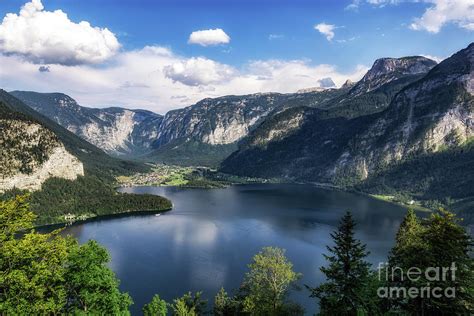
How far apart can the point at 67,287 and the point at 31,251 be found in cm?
653

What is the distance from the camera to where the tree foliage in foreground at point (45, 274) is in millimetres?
26781

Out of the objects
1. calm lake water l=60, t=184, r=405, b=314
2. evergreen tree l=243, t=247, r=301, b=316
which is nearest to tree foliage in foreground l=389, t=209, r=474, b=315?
evergreen tree l=243, t=247, r=301, b=316

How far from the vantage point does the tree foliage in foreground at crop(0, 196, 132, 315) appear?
87.9 ft

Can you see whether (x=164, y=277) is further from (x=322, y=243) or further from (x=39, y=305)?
(x=39, y=305)

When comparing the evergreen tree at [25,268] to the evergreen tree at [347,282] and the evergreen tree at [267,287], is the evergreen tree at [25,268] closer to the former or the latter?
the evergreen tree at [347,282]

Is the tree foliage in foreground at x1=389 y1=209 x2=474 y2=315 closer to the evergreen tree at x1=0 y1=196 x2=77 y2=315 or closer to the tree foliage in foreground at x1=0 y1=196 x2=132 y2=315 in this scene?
the tree foliage in foreground at x1=0 y1=196 x2=132 y2=315

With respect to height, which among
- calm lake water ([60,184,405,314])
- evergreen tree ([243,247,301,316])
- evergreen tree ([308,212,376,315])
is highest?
evergreen tree ([308,212,376,315])

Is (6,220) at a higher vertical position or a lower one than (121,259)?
higher

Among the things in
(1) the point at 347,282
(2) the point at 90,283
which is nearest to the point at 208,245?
(2) the point at 90,283

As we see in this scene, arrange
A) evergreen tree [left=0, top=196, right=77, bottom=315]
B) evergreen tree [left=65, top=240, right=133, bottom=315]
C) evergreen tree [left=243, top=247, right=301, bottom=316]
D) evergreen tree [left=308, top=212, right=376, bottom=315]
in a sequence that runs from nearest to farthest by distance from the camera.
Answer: evergreen tree [left=0, top=196, right=77, bottom=315] < evergreen tree [left=308, top=212, right=376, bottom=315] < evergreen tree [left=65, top=240, right=133, bottom=315] < evergreen tree [left=243, top=247, right=301, bottom=316]

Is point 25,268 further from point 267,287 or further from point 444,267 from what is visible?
point 267,287

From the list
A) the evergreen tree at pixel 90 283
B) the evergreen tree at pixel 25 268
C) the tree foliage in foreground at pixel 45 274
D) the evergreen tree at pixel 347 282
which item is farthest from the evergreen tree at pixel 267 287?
the evergreen tree at pixel 25 268

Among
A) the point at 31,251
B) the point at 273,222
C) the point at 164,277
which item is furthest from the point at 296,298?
the point at 273,222

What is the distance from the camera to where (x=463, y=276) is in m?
28.6
